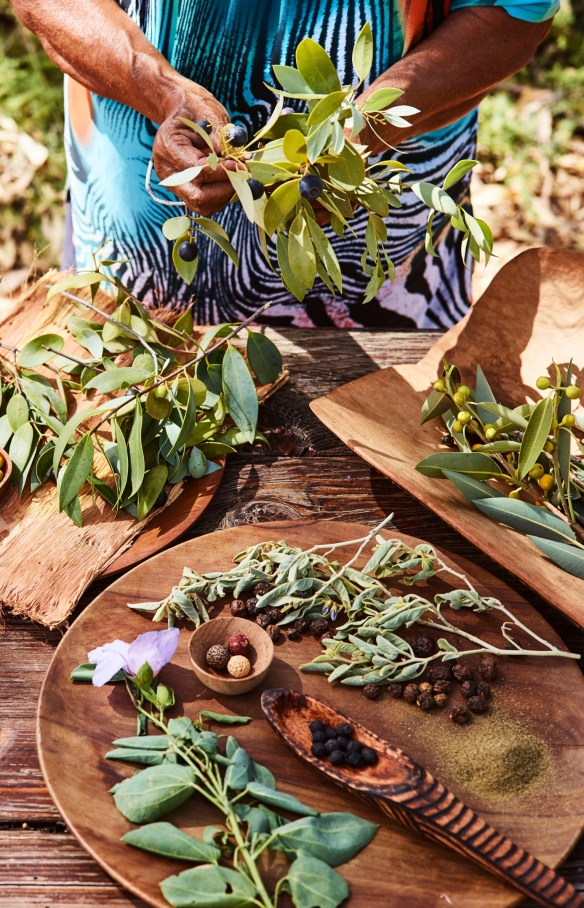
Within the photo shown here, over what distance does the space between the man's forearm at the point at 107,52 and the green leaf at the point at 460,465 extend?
71cm

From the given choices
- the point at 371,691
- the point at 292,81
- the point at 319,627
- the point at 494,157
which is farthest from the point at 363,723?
the point at 494,157

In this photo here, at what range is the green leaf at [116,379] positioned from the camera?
3.91ft

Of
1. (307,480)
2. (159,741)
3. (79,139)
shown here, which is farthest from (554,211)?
(159,741)

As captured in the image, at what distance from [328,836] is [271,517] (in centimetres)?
53

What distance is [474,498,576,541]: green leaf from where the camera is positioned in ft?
3.67

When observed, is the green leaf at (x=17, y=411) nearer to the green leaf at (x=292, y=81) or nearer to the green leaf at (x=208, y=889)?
the green leaf at (x=292, y=81)

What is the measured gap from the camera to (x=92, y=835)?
82 centimetres

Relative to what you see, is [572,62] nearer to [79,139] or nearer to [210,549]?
[79,139]

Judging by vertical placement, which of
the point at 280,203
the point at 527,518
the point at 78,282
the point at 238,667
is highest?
the point at 280,203

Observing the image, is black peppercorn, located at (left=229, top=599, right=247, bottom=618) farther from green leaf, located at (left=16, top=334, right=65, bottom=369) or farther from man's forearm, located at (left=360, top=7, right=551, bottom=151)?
man's forearm, located at (left=360, top=7, right=551, bottom=151)

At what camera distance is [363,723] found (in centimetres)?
96

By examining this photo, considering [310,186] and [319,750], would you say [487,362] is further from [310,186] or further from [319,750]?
[319,750]

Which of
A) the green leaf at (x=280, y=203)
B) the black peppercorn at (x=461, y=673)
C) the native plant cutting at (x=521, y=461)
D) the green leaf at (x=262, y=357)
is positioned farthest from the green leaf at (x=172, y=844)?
the green leaf at (x=262, y=357)

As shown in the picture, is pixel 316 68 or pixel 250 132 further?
pixel 250 132
